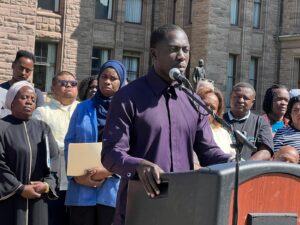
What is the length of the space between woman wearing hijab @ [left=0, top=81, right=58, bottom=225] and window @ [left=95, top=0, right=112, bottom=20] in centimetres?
1785

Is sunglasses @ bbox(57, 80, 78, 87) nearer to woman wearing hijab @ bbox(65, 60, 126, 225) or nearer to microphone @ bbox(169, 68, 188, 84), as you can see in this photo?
woman wearing hijab @ bbox(65, 60, 126, 225)

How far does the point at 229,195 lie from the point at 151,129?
789 millimetres

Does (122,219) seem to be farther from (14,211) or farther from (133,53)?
(133,53)

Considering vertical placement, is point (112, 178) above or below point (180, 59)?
below

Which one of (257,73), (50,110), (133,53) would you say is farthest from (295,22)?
(50,110)

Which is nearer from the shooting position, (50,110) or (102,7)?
(50,110)

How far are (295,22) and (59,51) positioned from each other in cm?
1056

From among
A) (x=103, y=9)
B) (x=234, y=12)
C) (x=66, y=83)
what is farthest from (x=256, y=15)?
(x=66, y=83)

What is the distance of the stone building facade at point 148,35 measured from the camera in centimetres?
2038

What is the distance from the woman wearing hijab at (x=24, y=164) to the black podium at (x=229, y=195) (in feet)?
8.90

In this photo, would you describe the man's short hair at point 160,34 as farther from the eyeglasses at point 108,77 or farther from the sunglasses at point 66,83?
the sunglasses at point 66,83

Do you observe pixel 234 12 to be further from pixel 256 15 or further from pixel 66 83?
pixel 66 83

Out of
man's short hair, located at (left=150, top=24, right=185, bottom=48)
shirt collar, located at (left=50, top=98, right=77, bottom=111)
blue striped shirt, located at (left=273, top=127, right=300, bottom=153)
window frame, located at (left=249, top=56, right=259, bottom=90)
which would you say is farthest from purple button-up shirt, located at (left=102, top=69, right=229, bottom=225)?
window frame, located at (left=249, top=56, right=259, bottom=90)

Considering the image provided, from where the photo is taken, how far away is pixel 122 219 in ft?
9.07
